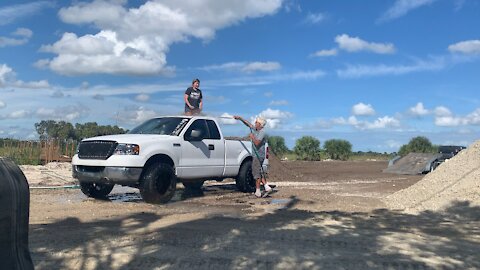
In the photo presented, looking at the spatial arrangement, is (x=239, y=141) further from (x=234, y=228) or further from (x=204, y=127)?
(x=234, y=228)

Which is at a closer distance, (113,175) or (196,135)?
(113,175)

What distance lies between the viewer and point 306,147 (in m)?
46.9

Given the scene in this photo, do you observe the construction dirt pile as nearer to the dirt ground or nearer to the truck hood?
the dirt ground

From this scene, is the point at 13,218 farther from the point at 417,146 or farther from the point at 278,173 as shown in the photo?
the point at 417,146

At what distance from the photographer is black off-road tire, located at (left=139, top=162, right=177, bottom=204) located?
420 inches

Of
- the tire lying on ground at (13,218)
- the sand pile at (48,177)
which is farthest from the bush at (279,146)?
the tire lying on ground at (13,218)

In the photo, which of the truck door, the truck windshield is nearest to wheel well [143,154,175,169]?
the truck door

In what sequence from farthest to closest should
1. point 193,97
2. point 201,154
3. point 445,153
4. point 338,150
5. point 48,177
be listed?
point 338,150 < point 445,153 < point 48,177 < point 193,97 < point 201,154

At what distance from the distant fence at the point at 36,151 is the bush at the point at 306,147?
23.3m

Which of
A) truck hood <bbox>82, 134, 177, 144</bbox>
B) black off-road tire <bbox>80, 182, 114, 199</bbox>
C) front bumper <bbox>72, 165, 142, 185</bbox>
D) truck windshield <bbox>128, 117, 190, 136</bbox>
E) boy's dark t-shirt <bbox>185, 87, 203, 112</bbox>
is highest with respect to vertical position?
boy's dark t-shirt <bbox>185, 87, 203, 112</bbox>

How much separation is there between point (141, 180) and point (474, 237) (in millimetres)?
6225

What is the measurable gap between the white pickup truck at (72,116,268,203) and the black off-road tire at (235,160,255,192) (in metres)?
0.20

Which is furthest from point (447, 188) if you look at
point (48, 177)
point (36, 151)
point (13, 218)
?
point (36, 151)

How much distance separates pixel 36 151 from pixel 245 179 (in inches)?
654
